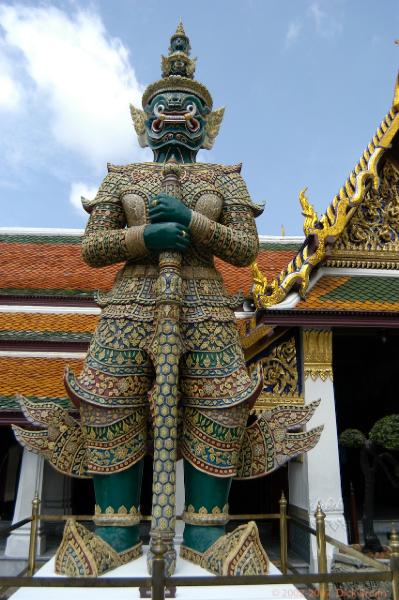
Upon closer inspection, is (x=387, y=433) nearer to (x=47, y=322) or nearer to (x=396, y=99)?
(x=396, y=99)

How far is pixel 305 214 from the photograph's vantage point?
5.94m

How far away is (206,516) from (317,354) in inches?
116

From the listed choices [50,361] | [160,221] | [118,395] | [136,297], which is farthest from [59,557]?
[50,361]

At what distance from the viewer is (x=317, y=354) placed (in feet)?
18.7

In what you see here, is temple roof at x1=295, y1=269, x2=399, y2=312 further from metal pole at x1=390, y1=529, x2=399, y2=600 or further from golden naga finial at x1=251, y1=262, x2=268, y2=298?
metal pole at x1=390, y1=529, x2=399, y2=600

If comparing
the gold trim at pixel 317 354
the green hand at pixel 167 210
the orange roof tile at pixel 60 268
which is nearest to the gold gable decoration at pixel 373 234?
the gold trim at pixel 317 354

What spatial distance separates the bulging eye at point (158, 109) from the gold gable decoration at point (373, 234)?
3.10m

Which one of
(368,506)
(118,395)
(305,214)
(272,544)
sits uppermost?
(305,214)

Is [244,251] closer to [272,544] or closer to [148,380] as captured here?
[148,380]

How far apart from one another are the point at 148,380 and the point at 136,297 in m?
0.61

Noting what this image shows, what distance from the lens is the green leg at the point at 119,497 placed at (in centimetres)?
315

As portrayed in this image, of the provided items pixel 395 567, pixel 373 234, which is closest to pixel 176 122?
pixel 395 567

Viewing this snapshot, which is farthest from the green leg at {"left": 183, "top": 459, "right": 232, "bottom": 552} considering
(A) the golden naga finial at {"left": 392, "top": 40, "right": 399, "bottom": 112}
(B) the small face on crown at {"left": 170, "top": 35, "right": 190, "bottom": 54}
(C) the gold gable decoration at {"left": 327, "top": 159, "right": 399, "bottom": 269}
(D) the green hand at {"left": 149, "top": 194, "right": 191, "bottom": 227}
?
(A) the golden naga finial at {"left": 392, "top": 40, "right": 399, "bottom": 112}

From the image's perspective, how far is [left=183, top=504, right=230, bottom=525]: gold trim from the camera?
3.17 m
